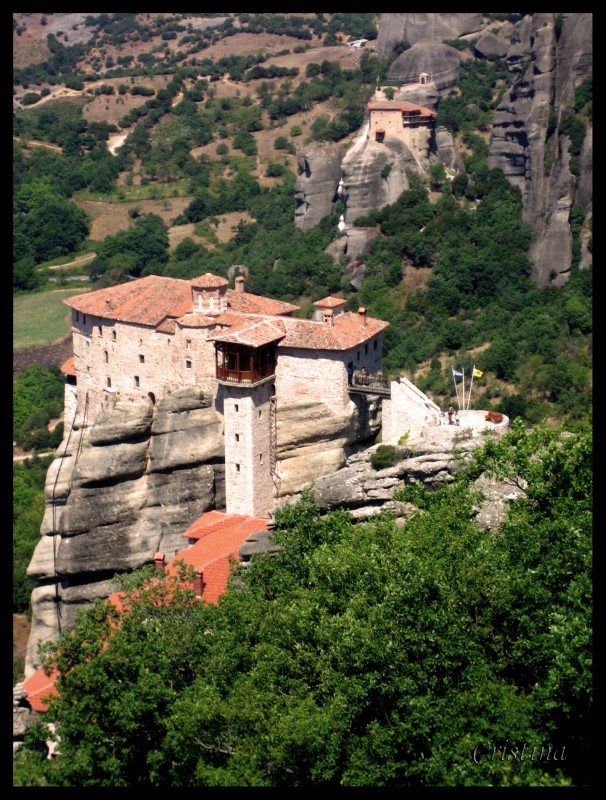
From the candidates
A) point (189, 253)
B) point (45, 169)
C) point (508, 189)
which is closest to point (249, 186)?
point (189, 253)

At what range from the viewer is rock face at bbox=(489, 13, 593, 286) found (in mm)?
87562

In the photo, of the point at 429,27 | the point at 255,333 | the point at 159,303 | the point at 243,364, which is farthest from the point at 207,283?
the point at 429,27

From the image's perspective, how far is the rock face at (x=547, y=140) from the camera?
87.6 m

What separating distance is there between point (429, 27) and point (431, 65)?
13569 millimetres

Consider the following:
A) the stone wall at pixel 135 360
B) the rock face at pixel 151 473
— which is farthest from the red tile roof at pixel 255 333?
the rock face at pixel 151 473

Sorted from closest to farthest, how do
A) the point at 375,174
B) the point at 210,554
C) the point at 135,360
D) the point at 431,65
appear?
the point at 210,554 → the point at 135,360 → the point at 375,174 → the point at 431,65

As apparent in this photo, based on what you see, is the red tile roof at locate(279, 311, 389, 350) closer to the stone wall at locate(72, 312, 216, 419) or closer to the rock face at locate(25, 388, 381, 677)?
Result: the rock face at locate(25, 388, 381, 677)

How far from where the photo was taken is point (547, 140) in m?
92.8

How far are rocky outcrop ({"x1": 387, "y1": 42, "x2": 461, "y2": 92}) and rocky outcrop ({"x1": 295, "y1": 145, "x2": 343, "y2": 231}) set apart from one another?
16.5 m

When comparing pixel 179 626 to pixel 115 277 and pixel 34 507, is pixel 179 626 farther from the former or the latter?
pixel 115 277

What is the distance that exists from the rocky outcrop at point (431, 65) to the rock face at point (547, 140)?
13.2 metres

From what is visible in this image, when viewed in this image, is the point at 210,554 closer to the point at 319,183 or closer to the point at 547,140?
the point at 547,140

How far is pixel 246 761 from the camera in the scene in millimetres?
31641
